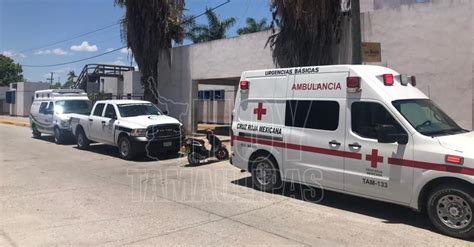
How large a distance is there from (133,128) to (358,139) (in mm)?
7884

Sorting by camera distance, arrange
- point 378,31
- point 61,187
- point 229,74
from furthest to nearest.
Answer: point 229,74
point 378,31
point 61,187

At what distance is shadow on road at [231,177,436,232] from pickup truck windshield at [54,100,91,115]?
12317mm

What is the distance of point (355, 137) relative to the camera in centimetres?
705

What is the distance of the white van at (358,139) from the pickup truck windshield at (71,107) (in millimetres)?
12063

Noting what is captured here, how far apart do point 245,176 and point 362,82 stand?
14.3 feet

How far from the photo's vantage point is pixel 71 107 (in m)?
19.2

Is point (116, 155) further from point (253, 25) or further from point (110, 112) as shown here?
point (253, 25)

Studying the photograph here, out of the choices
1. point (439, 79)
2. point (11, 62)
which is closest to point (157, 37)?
point (439, 79)

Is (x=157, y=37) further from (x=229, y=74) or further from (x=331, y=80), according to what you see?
(x=331, y=80)

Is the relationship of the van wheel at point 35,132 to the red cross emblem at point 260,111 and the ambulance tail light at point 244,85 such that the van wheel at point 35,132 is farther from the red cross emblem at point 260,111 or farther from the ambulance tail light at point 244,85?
the red cross emblem at point 260,111

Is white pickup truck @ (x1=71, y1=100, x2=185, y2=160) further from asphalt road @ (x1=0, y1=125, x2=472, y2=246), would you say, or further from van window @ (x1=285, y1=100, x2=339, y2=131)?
van window @ (x1=285, y1=100, x2=339, y2=131)

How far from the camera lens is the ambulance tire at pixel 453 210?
18.9 ft

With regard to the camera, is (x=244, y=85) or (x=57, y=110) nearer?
(x=244, y=85)

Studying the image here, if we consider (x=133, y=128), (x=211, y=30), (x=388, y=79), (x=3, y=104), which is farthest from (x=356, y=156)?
(x=3, y=104)
